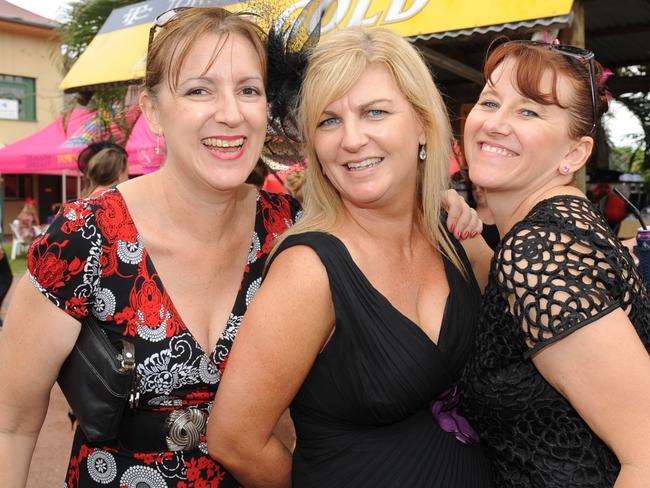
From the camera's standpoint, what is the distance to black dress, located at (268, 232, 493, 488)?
5.49 ft

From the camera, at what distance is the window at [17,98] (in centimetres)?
2506

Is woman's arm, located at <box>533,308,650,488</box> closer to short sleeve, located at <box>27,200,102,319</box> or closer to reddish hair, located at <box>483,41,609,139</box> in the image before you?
reddish hair, located at <box>483,41,609,139</box>

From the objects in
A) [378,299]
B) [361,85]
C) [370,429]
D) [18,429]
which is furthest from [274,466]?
[361,85]

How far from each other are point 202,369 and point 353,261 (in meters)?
0.55

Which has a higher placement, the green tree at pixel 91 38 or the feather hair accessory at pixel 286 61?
the feather hair accessory at pixel 286 61

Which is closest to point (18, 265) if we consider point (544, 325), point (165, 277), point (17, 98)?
point (17, 98)

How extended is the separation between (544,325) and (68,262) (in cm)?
124

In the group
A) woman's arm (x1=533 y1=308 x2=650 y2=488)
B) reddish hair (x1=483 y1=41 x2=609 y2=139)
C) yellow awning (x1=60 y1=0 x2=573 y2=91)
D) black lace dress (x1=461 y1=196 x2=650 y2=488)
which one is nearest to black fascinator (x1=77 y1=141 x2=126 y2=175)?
yellow awning (x1=60 y1=0 x2=573 y2=91)

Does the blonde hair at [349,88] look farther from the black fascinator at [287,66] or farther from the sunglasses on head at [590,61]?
the sunglasses on head at [590,61]

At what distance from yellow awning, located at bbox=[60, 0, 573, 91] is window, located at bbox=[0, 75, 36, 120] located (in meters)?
19.4

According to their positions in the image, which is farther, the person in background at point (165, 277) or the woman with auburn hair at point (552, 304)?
the person in background at point (165, 277)

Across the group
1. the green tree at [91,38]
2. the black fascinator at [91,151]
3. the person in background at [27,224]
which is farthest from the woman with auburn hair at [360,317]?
the person in background at [27,224]

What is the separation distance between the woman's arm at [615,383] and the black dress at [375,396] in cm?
43

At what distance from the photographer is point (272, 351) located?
1610mm
